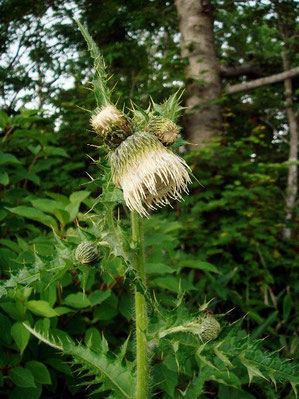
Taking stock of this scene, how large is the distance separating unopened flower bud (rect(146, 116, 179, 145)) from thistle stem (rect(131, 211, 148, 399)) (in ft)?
0.97

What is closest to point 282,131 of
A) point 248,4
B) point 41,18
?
point 248,4

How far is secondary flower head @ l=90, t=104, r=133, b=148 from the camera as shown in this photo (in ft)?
4.37

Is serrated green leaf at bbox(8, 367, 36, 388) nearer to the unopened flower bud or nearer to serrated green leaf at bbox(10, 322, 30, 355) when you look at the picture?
serrated green leaf at bbox(10, 322, 30, 355)

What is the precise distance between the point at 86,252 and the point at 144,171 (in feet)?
1.18

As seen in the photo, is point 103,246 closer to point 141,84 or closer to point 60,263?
point 60,263

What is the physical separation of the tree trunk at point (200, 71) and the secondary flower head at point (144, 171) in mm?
3853

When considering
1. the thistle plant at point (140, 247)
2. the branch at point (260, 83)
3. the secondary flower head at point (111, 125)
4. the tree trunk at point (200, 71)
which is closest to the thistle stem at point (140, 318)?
the thistle plant at point (140, 247)

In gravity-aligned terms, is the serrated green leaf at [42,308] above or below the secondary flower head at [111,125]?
below

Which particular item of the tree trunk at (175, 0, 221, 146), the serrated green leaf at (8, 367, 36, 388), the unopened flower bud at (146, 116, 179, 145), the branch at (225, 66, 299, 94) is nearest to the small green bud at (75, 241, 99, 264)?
the unopened flower bud at (146, 116, 179, 145)

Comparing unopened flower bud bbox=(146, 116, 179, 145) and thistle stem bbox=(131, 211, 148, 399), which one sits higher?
unopened flower bud bbox=(146, 116, 179, 145)

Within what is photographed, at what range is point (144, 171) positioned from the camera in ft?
4.25

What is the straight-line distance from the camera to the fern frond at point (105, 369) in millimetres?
1437

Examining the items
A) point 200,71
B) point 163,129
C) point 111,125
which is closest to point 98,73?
point 111,125

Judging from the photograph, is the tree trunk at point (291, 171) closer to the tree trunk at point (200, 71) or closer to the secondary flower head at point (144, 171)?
the tree trunk at point (200, 71)
